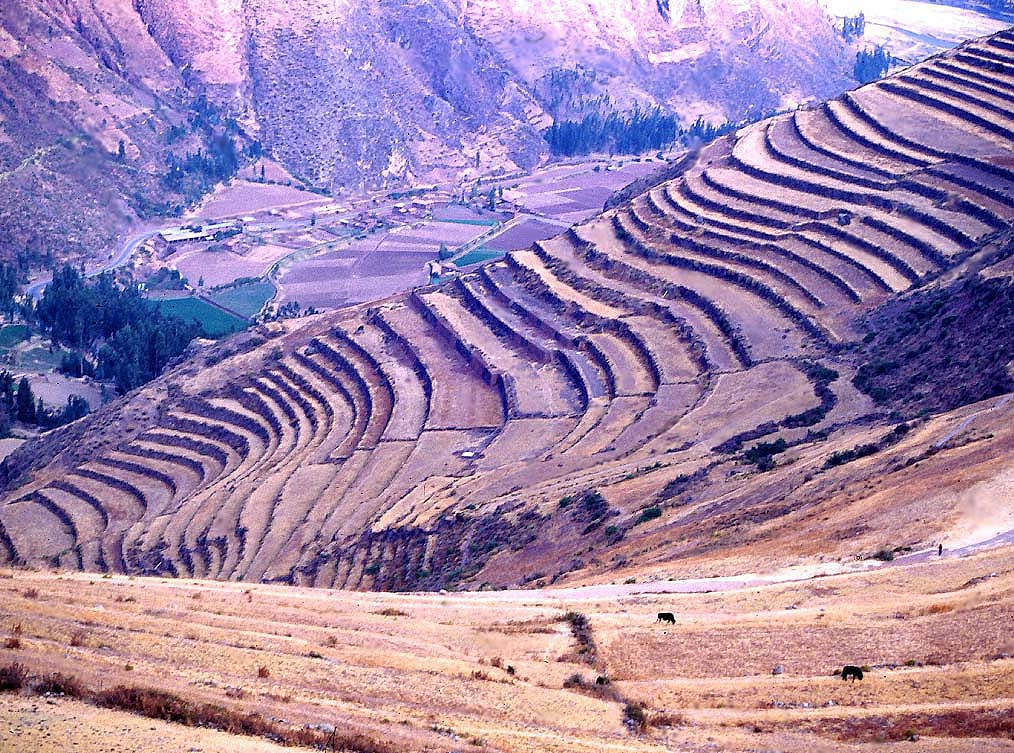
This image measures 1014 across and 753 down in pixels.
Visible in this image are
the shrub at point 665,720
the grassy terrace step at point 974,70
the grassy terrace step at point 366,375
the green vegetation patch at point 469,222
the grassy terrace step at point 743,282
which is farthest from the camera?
the green vegetation patch at point 469,222

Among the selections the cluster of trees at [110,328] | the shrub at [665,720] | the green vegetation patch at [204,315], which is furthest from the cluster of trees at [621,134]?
the shrub at [665,720]

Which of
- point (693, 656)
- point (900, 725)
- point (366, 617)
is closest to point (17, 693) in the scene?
point (366, 617)

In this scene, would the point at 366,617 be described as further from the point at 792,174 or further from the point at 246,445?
the point at 792,174

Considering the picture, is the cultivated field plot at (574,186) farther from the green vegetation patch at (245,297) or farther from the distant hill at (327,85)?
the green vegetation patch at (245,297)

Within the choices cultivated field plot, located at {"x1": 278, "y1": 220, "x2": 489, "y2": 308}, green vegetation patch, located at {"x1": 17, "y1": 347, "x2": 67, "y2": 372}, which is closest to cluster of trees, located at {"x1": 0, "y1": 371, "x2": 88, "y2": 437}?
green vegetation patch, located at {"x1": 17, "y1": 347, "x2": 67, "y2": 372}

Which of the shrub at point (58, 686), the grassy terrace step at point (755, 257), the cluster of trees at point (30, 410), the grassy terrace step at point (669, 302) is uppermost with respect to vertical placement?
the shrub at point (58, 686)

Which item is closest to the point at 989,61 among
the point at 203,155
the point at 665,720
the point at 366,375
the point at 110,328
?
the point at 366,375

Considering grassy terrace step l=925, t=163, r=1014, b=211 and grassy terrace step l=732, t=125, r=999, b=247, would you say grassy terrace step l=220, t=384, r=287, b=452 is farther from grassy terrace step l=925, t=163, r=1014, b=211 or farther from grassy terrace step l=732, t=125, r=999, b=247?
grassy terrace step l=925, t=163, r=1014, b=211
